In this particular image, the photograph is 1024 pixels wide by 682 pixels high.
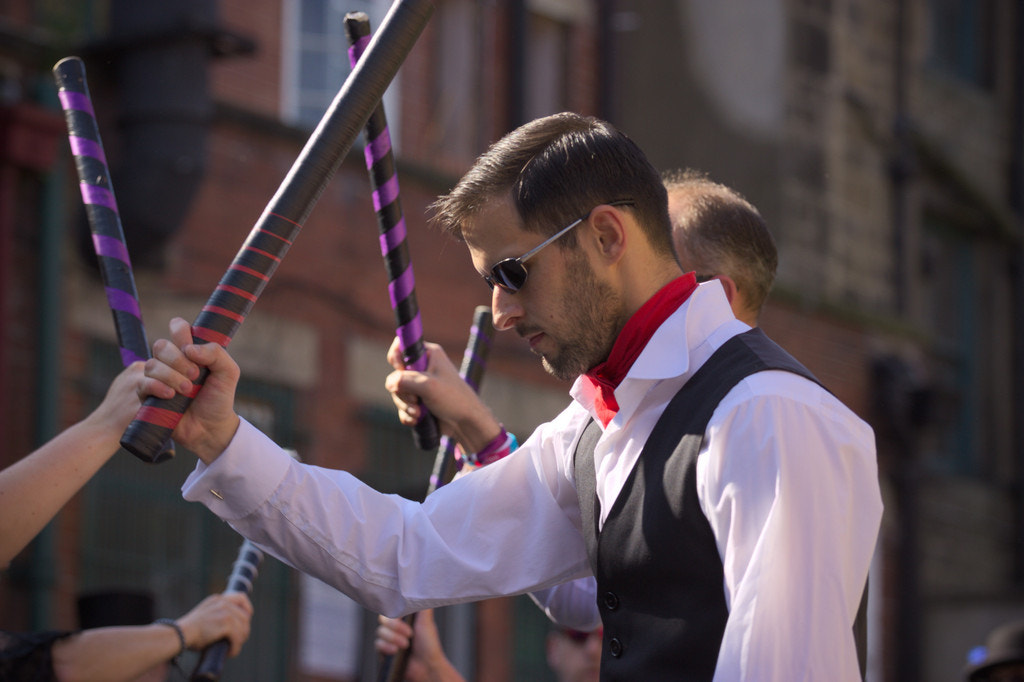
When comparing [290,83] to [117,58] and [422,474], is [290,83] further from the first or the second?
[422,474]

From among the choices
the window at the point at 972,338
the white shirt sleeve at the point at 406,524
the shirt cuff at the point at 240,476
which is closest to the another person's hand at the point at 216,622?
the white shirt sleeve at the point at 406,524

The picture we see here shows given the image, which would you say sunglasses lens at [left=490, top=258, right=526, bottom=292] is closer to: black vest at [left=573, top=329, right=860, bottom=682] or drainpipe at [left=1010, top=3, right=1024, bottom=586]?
black vest at [left=573, top=329, right=860, bottom=682]

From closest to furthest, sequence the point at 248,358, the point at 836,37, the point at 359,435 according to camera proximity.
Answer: the point at 248,358 < the point at 359,435 < the point at 836,37

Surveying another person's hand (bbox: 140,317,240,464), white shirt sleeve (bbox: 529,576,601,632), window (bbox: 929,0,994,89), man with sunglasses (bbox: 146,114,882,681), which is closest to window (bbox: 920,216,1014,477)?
window (bbox: 929,0,994,89)

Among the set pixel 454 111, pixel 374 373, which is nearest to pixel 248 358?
pixel 374 373

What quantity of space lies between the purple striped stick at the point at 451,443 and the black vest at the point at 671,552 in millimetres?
1078

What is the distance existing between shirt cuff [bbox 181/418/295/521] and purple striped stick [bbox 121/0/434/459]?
18 centimetres

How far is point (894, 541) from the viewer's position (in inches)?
506

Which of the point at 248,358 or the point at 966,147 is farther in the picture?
the point at 966,147

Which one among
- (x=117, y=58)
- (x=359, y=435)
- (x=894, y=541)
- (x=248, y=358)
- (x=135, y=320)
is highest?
(x=135, y=320)

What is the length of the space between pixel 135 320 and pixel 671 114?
8860 millimetres

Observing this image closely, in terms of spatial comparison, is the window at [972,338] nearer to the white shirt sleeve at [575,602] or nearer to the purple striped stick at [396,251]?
the white shirt sleeve at [575,602]

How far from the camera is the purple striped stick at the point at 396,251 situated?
10.4 feet

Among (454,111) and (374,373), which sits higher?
(454,111)
